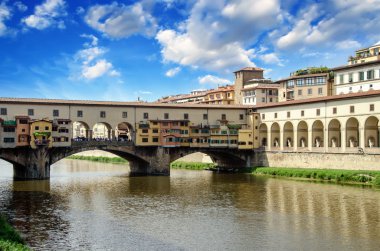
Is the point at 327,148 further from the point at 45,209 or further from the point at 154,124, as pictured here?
the point at 45,209

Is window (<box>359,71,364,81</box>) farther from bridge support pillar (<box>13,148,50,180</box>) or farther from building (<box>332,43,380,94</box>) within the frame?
bridge support pillar (<box>13,148,50,180</box>)

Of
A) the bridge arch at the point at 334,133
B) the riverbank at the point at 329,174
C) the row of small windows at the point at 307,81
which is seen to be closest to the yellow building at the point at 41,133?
the riverbank at the point at 329,174

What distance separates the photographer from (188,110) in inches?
2849

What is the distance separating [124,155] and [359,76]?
39188 mm

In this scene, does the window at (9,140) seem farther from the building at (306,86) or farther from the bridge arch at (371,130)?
the building at (306,86)

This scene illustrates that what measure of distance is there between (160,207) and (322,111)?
113 ft

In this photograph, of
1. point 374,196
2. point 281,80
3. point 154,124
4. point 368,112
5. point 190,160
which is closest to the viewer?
point 374,196

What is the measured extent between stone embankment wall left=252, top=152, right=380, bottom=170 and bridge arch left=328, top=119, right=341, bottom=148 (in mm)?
3564

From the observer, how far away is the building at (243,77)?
110 meters

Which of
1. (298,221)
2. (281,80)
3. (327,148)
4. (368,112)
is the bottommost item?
(298,221)

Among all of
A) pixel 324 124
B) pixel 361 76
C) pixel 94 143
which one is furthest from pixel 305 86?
pixel 94 143

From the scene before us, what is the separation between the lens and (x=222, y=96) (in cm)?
11662

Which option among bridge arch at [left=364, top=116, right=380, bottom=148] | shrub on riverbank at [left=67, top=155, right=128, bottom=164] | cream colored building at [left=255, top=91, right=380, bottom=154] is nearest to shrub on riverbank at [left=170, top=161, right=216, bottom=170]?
cream colored building at [left=255, top=91, right=380, bottom=154]

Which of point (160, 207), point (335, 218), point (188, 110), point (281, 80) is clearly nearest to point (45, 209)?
point (160, 207)
